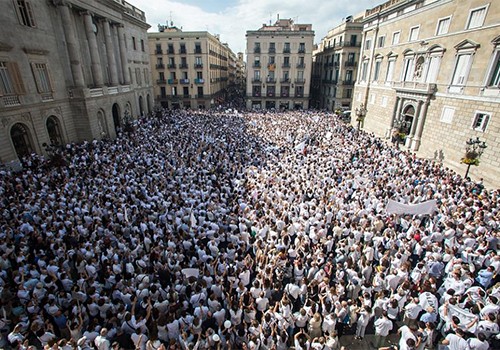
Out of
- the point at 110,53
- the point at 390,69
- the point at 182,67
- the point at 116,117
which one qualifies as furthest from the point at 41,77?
the point at 182,67

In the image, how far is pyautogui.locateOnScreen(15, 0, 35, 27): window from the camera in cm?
1764

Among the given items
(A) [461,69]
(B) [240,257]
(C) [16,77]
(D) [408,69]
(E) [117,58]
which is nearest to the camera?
(B) [240,257]

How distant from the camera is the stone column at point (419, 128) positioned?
2277 centimetres

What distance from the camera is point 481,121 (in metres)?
17.8

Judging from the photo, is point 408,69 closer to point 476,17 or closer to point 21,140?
point 476,17

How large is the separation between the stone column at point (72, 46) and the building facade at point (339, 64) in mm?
37180

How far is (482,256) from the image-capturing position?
869 cm

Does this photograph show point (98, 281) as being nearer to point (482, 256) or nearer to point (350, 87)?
point (482, 256)

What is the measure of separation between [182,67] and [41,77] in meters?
31.7

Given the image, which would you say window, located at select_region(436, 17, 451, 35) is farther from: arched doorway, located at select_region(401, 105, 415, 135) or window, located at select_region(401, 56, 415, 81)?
arched doorway, located at select_region(401, 105, 415, 135)

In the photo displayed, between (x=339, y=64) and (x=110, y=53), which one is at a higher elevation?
(x=110, y=53)

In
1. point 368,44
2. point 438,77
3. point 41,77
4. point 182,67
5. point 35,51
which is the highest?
point 368,44

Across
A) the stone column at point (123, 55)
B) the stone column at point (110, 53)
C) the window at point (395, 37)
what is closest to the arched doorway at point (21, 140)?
the stone column at point (110, 53)

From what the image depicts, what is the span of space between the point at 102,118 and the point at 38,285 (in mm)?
22159
